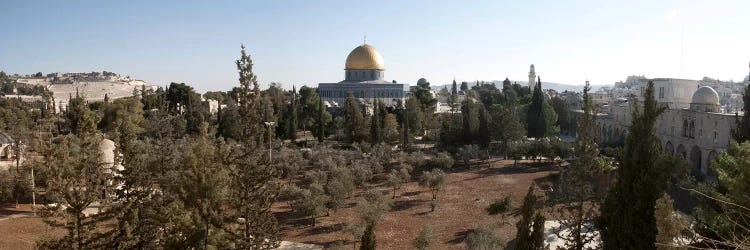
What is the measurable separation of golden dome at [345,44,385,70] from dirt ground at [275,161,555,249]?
39.5 metres

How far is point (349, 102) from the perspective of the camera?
4131 centimetres

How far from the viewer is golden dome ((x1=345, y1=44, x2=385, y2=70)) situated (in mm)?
68125

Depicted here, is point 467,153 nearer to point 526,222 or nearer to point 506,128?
point 506,128

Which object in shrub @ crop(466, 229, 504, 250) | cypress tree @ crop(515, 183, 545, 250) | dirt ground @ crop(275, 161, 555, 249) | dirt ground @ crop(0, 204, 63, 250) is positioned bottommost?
dirt ground @ crop(275, 161, 555, 249)

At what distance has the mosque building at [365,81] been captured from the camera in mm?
68125

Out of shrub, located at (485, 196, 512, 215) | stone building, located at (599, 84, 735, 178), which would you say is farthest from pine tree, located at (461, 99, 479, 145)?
shrub, located at (485, 196, 512, 215)

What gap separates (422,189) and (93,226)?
62.3 ft

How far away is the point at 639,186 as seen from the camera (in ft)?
37.1

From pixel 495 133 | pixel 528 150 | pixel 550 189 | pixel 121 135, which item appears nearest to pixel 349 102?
pixel 495 133

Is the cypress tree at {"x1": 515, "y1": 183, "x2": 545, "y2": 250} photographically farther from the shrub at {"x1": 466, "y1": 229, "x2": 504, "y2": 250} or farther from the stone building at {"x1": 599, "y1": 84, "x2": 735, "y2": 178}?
the stone building at {"x1": 599, "y1": 84, "x2": 735, "y2": 178}

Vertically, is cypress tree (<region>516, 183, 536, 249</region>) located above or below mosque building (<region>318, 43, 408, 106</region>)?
below

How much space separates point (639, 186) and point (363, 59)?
58.2 meters

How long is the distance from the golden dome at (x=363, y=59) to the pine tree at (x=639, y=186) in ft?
188

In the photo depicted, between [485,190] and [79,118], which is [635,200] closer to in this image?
[79,118]
